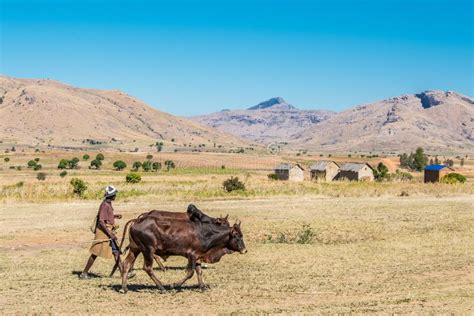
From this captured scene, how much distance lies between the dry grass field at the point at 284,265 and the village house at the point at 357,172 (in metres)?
41.5

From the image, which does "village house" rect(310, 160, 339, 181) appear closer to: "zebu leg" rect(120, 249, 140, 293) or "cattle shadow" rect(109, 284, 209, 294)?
"cattle shadow" rect(109, 284, 209, 294)

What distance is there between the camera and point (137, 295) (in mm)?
13414

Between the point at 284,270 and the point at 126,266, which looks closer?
the point at 126,266

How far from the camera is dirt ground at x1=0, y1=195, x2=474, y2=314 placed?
1274cm

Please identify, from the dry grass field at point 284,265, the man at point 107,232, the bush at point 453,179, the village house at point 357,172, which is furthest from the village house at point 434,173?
the man at point 107,232

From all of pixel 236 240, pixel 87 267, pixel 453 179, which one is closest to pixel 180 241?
pixel 236 240

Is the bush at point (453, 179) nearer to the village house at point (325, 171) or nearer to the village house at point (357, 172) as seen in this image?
the village house at point (357, 172)

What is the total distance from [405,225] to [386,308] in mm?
15694

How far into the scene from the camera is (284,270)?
16.8 m

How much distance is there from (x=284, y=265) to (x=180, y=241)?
4780 millimetres

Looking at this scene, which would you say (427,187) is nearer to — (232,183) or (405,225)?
(232,183)

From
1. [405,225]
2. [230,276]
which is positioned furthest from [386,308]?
[405,225]

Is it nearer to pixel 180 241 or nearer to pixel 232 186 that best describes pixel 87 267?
pixel 180 241

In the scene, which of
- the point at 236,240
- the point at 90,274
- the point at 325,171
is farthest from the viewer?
the point at 325,171
